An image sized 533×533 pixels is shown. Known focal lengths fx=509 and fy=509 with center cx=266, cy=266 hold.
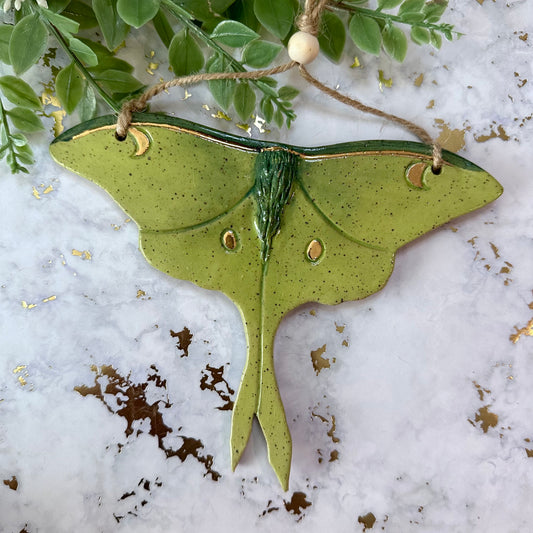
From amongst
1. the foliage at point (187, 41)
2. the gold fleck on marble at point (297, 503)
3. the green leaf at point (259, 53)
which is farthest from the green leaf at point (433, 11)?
the gold fleck on marble at point (297, 503)

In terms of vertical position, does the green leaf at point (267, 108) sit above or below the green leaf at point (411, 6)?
below

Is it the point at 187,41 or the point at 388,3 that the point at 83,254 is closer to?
the point at 187,41

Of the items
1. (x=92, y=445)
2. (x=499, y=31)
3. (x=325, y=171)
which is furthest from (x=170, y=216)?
(x=499, y=31)

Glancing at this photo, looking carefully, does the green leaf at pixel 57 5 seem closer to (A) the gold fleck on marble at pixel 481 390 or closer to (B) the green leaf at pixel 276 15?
(B) the green leaf at pixel 276 15

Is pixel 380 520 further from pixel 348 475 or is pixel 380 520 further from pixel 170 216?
pixel 170 216

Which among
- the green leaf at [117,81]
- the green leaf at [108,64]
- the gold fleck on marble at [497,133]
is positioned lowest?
the green leaf at [117,81]

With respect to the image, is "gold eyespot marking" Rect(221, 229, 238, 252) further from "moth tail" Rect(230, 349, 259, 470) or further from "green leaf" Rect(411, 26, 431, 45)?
"green leaf" Rect(411, 26, 431, 45)

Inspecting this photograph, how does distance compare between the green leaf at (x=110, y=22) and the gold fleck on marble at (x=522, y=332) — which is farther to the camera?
the gold fleck on marble at (x=522, y=332)
